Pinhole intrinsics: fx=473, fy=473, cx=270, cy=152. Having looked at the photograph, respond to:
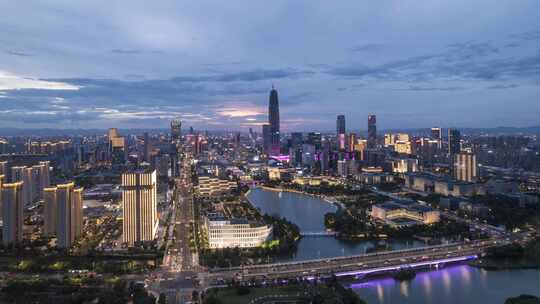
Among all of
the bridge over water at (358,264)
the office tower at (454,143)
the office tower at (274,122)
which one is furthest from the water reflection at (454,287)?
the office tower at (274,122)

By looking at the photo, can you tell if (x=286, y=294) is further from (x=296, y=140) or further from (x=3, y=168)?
(x=296, y=140)

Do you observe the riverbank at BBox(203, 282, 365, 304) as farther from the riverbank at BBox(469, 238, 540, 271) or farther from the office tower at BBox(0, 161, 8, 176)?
the office tower at BBox(0, 161, 8, 176)

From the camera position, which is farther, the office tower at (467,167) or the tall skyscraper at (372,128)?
the tall skyscraper at (372,128)

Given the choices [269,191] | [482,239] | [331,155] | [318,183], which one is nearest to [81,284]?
[482,239]

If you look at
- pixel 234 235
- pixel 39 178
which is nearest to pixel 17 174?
pixel 39 178

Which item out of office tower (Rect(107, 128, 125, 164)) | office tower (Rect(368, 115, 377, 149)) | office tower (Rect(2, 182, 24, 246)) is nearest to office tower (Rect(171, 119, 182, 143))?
office tower (Rect(107, 128, 125, 164))

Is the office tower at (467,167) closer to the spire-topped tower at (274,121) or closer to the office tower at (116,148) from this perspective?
the spire-topped tower at (274,121)
